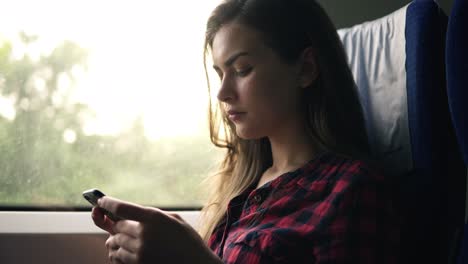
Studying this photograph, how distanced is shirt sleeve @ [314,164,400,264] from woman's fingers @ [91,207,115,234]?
32 cm

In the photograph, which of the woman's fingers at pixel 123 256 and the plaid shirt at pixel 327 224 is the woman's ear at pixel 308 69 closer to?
the plaid shirt at pixel 327 224

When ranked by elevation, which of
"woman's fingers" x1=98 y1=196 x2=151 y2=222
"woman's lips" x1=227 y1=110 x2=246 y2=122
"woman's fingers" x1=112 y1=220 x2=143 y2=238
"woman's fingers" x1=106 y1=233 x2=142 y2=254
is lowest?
"woman's fingers" x1=106 y1=233 x2=142 y2=254

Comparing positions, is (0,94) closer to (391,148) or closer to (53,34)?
(53,34)

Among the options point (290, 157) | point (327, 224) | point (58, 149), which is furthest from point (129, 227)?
point (58, 149)

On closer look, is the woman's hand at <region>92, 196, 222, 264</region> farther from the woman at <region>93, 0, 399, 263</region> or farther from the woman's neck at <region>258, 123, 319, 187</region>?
the woman's neck at <region>258, 123, 319, 187</region>

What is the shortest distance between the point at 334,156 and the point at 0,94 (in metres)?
0.77

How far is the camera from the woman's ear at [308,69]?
999 mm

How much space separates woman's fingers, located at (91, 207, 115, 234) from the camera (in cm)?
80

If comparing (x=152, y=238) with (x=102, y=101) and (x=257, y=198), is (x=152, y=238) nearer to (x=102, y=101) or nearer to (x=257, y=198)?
(x=257, y=198)

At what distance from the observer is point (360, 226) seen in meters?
0.80

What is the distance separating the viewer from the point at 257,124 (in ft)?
3.20

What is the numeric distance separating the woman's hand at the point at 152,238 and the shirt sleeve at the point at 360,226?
0.59 feet

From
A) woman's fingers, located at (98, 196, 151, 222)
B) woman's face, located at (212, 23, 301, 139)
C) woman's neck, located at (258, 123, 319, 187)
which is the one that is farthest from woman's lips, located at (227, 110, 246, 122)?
woman's fingers, located at (98, 196, 151, 222)

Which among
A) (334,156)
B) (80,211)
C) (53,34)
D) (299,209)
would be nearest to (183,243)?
(299,209)
